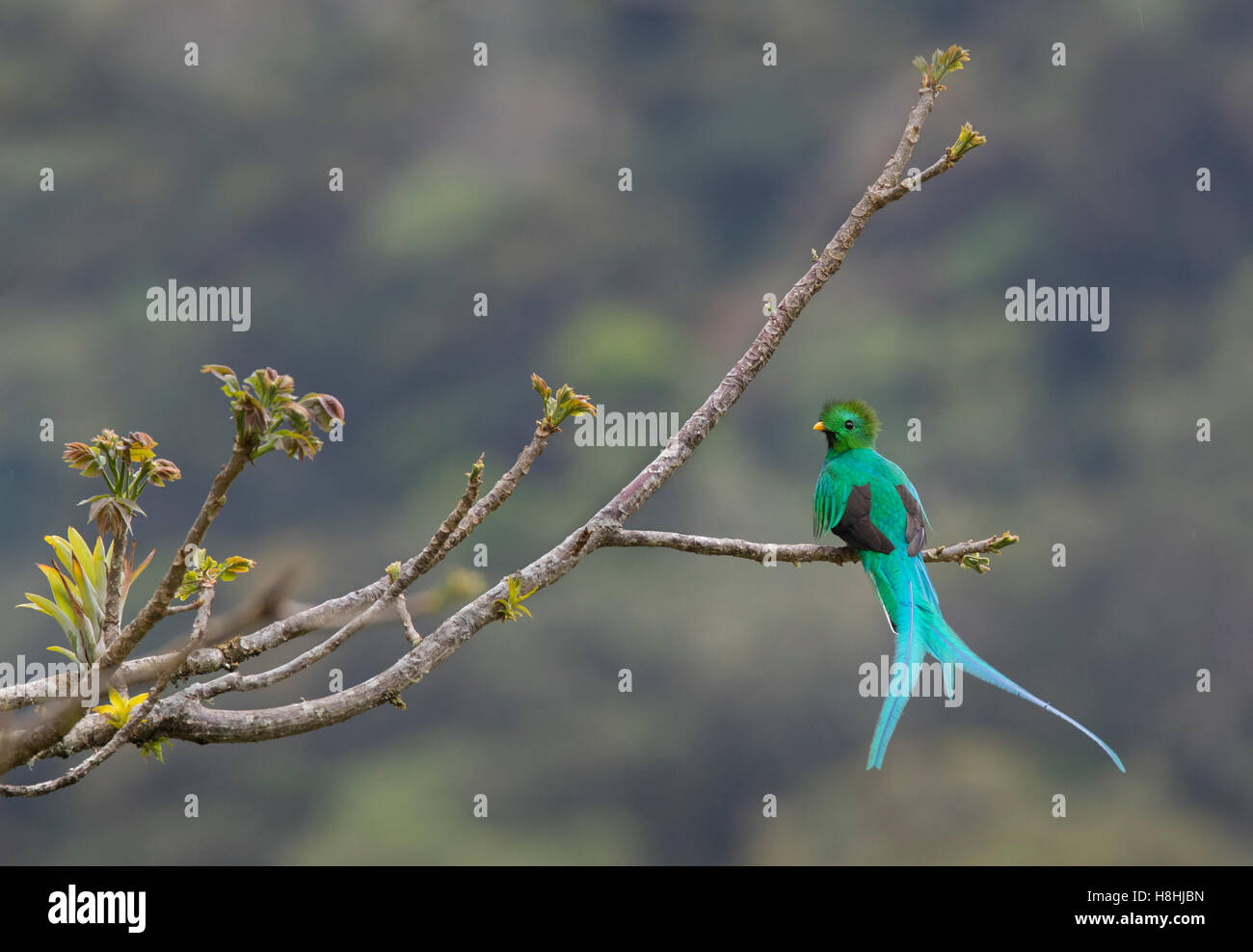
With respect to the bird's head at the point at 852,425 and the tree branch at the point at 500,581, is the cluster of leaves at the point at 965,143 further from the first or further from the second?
the bird's head at the point at 852,425

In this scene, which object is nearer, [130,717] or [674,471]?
[130,717]

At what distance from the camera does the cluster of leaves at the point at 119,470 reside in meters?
1.99

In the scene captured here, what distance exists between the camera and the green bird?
128 inches

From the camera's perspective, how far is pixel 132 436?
197cm

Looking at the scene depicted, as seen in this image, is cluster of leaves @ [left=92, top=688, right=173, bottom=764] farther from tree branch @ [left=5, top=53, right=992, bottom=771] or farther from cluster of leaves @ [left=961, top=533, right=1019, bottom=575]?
cluster of leaves @ [left=961, top=533, right=1019, bottom=575]

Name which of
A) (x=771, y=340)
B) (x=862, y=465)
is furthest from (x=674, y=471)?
(x=862, y=465)

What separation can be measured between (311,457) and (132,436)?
0.60 metres

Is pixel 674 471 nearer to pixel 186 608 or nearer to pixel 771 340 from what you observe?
pixel 771 340

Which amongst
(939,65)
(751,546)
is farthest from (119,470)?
(939,65)

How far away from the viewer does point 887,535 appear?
149 inches

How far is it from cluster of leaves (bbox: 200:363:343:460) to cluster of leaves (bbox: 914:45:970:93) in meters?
1.83

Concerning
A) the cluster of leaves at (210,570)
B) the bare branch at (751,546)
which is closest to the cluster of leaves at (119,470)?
the cluster of leaves at (210,570)

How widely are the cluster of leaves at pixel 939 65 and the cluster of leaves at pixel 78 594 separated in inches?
85.1

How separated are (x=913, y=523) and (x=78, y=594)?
2643mm
